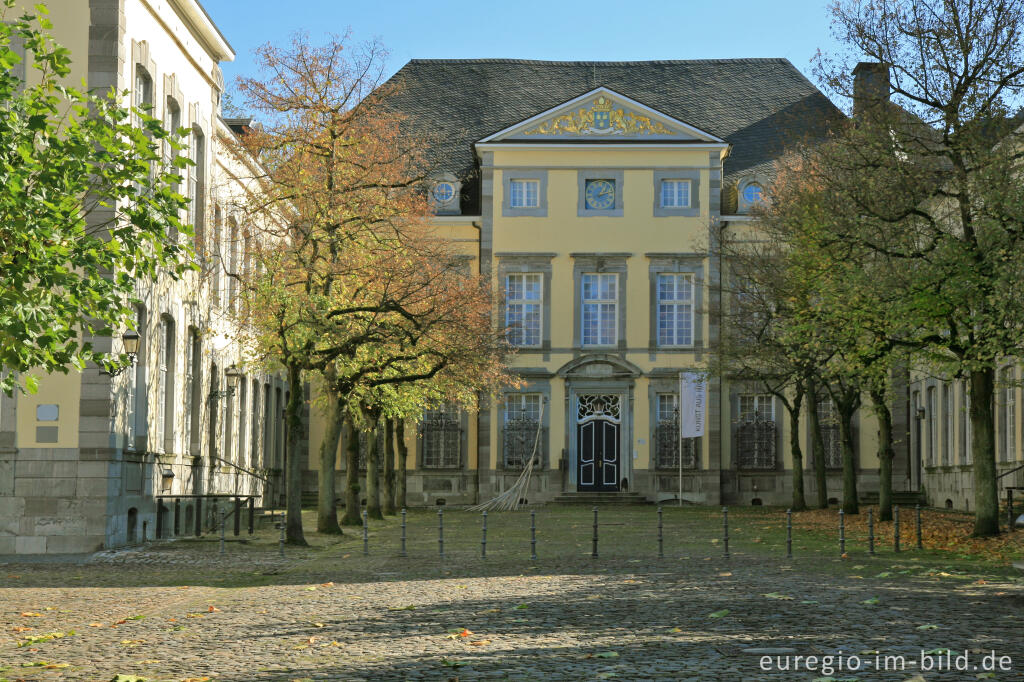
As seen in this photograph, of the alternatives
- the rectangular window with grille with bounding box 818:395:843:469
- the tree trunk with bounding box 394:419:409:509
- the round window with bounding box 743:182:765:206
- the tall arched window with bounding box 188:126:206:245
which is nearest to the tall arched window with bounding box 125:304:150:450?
the tall arched window with bounding box 188:126:206:245

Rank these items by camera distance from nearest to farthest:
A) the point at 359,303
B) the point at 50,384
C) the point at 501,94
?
the point at 50,384 → the point at 359,303 → the point at 501,94

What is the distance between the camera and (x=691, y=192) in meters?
46.5

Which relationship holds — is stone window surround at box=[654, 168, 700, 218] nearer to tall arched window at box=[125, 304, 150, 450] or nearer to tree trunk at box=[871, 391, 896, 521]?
tree trunk at box=[871, 391, 896, 521]

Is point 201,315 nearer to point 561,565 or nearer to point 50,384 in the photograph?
point 50,384

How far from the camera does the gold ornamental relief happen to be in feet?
151

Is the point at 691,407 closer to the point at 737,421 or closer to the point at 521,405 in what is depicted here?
the point at 737,421

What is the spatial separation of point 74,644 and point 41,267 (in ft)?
10.3

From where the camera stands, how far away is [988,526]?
77.5 ft

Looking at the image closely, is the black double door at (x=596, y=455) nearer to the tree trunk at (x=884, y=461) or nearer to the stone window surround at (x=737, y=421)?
the stone window surround at (x=737, y=421)

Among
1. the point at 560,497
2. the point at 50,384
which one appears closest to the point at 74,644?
the point at 50,384

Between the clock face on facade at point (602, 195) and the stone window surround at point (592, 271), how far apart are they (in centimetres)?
166

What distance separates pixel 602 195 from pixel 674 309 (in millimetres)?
4642

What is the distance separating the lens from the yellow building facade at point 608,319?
46.1 m

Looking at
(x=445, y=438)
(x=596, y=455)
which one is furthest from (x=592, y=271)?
(x=445, y=438)
